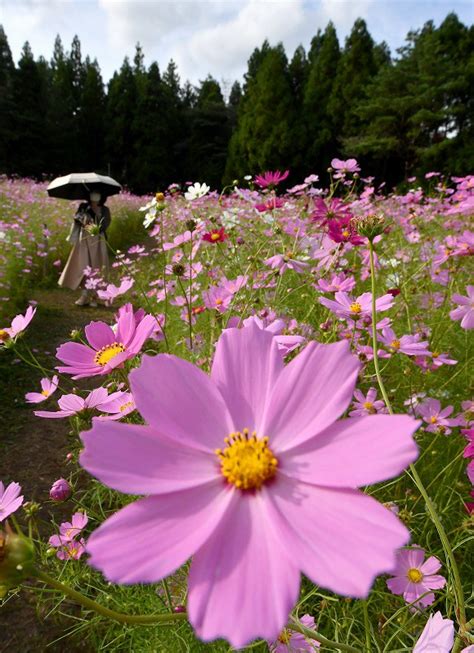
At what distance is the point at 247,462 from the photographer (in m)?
0.35

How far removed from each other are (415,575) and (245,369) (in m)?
0.70

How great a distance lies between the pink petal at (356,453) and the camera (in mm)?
272

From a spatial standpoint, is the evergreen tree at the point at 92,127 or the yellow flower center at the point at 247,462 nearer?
the yellow flower center at the point at 247,462

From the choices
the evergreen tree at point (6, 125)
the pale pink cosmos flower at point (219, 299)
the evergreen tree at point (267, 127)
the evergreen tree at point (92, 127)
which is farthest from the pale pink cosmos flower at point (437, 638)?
the evergreen tree at point (92, 127)

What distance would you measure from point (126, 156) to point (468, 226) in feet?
49.6

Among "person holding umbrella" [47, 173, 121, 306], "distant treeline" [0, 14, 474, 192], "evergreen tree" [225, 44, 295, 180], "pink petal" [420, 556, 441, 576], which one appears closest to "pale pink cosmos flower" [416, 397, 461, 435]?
"pink petal" [420, 556, 441, 576]

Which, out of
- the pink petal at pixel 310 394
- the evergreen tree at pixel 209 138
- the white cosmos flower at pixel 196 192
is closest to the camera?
the pink petal at pixel 310 394

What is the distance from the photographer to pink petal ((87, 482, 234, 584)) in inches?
9.9

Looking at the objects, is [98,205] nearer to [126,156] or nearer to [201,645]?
[201,645]

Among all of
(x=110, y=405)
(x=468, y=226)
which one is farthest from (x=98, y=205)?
(x=110, y=405)

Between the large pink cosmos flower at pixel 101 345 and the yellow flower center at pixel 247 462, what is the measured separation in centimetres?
20

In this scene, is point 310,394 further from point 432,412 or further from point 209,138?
point 209,138

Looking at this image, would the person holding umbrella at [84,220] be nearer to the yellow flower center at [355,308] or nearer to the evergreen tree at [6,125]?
the yellow flower center at [355,308]

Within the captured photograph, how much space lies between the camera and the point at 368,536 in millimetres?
260
